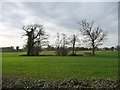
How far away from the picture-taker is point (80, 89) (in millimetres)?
8180

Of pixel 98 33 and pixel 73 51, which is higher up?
pixel 98 33

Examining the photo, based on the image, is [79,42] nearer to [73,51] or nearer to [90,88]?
[73,51]

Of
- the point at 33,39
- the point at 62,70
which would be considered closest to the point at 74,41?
the point at 33,39

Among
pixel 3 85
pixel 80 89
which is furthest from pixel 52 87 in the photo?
pixel 3 85

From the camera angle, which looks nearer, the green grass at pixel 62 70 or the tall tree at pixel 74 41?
the green grass at pixel 62 70

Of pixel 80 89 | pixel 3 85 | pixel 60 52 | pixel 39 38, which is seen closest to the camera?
pixel 80 89

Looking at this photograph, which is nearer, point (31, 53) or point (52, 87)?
point (52, 87)

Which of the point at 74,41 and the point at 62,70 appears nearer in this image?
the point at 62,70

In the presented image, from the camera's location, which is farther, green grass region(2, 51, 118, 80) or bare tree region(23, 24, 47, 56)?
bare tree region(23, 24, 47, 56)

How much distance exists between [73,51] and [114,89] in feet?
166

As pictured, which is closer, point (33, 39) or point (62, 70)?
point (62, 70)

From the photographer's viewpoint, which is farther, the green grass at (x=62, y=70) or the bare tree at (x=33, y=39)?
the bare tree at (x=33, y=39)

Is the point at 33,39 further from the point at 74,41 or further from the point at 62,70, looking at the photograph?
the point at 62,70

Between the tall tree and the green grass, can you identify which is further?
the tall tree
